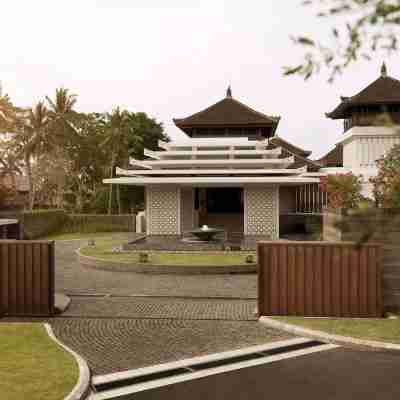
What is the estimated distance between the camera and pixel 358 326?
10.6 metres

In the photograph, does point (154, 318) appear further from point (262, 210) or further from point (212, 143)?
point (212, 143)

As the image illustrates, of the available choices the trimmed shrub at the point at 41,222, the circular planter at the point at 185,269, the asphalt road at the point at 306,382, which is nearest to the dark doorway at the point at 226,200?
the trimmed shrub at the point at 41,222

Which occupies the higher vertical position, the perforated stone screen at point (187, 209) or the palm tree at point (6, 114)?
the palm tree at point (6, 114)

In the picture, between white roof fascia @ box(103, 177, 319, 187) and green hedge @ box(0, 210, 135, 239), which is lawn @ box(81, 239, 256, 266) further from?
green hedge @ box(0, 210, 135, 239)

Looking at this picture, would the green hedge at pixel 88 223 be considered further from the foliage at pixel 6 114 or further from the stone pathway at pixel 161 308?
the stone pathway at pixel 161 308

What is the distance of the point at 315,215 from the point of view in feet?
111

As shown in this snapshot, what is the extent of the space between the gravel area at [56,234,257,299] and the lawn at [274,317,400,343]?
3.77 m

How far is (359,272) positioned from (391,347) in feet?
8.27

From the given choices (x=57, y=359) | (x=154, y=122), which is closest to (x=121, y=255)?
(x=57, y=359)

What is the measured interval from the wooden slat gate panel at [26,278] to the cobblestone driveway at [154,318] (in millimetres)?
764

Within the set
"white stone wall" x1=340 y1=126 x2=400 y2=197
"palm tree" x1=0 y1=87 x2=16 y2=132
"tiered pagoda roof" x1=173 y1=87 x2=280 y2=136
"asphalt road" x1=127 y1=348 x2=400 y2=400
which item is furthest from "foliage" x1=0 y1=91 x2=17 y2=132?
"asphalt road" x1=127 y1=348 x2=400 y2=400

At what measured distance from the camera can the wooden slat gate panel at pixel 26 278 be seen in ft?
39.9

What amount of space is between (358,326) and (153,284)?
799 cm

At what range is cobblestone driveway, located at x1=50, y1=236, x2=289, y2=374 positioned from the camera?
9.30 m
